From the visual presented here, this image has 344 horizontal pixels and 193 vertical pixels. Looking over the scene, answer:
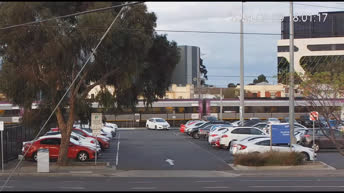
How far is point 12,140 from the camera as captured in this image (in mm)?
30781

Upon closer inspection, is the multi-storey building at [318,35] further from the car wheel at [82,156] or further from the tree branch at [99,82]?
the tree branch at [99,82]

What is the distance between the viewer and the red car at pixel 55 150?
28.6m

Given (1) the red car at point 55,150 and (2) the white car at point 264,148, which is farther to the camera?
(1) the red car at point 55,150

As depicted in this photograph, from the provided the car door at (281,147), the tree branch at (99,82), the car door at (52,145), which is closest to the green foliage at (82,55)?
the tree branch at (99,82)

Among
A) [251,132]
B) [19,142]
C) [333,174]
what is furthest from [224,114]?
[333,174]

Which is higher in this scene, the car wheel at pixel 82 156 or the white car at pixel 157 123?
the white car at pixel 157 123

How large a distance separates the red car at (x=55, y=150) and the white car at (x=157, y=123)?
35.2m

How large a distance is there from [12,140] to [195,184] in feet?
50.6

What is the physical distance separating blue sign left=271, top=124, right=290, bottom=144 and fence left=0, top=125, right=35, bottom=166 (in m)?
14.3

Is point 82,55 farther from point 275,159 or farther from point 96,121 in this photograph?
point 275,159

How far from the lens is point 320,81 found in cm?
2206

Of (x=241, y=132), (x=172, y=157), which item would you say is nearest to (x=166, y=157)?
(x=172, y=157)

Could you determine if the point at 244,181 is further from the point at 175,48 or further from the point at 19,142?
the point at 19,142

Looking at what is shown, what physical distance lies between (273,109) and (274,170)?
144 feet
